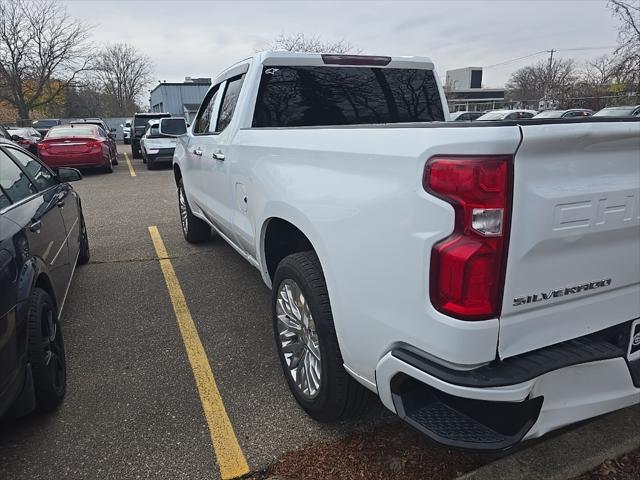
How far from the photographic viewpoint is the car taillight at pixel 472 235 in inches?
57.8

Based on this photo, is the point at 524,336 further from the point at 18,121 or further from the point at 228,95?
the point at 18,121

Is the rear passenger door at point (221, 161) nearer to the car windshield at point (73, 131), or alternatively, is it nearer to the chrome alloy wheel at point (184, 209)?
the chrome alloy wheel at point (184, 209)

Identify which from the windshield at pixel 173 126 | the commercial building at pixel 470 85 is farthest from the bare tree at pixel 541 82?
the windshield at pixel 173 126

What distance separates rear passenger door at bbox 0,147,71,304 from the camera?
9.28 ft

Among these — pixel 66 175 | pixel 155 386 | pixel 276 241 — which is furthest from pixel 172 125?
pixel 155 386

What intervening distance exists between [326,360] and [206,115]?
3.32 metres

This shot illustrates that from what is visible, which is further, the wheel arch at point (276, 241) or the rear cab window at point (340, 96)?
the rear cab window at point (340, 96)

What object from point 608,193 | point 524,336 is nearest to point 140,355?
point 524,336

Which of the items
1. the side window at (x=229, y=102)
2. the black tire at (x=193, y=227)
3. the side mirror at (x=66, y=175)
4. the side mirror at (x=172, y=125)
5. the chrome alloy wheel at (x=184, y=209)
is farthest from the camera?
the side mirror at (x=172, y=125)

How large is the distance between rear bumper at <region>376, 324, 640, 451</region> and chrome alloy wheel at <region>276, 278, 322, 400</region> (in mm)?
665

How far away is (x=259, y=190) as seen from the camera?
290 centimetres

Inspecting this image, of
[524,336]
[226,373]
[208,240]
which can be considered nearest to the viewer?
[524,336]

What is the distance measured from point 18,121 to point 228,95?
3894cm

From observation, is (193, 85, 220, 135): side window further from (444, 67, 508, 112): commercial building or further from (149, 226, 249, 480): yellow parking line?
(444, 67, 508, 112): commercial building
